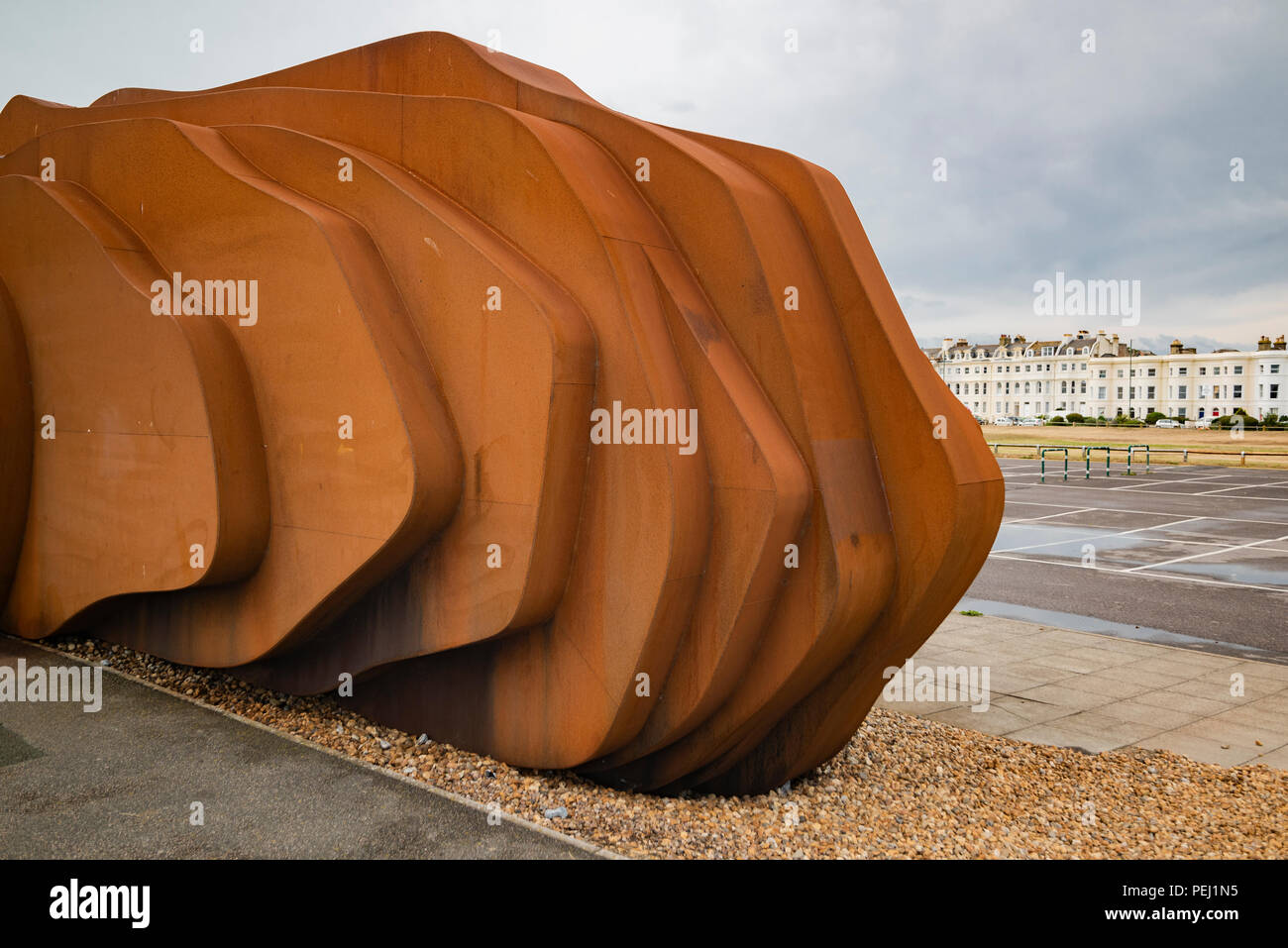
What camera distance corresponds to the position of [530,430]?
5.90m

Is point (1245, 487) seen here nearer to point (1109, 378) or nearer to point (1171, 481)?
point (1171, 481)

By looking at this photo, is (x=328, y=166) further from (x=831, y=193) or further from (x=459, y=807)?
(x=459, y=807)

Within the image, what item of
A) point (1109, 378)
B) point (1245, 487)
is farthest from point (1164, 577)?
point (1109, 378)

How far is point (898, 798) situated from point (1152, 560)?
13.3 meters

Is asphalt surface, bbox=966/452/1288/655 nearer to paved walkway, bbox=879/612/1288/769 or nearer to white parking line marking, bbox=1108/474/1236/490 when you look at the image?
white parking line marking, bbox=1108/474/1236/490

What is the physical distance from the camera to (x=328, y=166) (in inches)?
273

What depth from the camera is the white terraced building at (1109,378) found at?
346ft

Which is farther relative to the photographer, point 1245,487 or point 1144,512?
point 1245,487

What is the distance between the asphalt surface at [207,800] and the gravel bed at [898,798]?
1.50 feet

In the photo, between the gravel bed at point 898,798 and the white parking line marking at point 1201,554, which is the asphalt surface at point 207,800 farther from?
the white parking line marking at point 1201,554

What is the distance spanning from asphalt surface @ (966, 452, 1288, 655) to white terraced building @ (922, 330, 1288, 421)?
7625 centimetres

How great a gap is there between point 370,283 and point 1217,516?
23.7 m

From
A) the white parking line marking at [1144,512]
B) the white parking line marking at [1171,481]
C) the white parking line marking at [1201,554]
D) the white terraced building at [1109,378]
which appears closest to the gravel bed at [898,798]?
the white parking line marking at [1201,554]

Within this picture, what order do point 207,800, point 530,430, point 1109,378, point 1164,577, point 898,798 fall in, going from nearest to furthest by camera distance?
point 207,800, point 530,430, point 898,798, point 1164,577, point 1109,378
